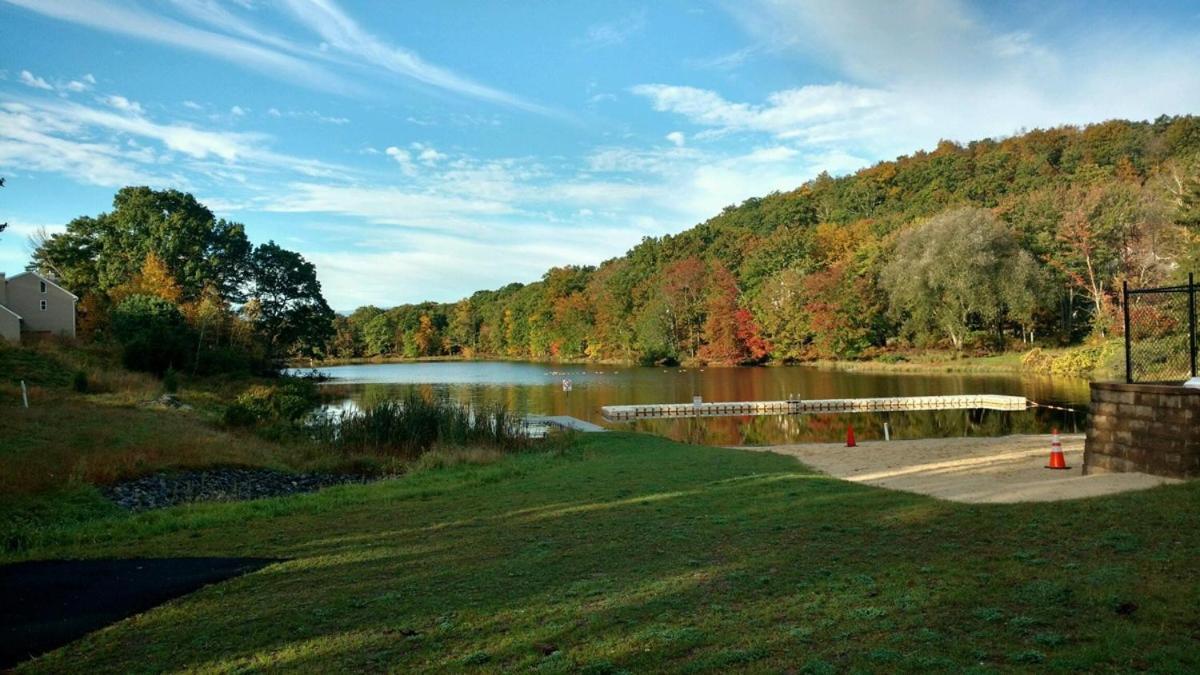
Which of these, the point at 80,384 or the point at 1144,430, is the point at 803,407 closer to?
the point at 1144,430

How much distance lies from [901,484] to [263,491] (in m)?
10.3

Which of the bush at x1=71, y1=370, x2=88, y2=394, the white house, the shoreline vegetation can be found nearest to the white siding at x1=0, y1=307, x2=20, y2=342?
the white house

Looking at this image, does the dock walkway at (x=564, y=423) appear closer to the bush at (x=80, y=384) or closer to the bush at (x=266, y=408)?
the bush at (x=266, y=408)

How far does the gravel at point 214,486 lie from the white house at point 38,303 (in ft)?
95.6

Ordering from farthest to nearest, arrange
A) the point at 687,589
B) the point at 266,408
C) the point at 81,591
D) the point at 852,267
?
the point at 852,267 < the point at 266,408 < the point at 81,591 < the point at 687,589

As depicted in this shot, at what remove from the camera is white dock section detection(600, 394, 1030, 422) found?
105ft

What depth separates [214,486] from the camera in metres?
13.0

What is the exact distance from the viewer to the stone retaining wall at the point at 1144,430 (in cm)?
840

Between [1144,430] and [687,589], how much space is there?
723 centimetres

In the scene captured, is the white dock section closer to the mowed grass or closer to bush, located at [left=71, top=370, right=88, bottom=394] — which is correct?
bush, located at [left=71, top=370, right=88, bottom=394]

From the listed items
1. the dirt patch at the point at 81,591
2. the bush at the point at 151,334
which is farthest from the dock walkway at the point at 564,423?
the dirt patch at the point at 81,591

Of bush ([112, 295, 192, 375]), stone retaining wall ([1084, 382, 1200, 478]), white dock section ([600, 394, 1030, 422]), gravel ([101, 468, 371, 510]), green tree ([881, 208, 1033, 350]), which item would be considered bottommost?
white dock section ([600, 394, 1030, 422])

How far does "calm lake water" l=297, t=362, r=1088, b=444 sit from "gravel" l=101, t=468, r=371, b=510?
4.91 meters

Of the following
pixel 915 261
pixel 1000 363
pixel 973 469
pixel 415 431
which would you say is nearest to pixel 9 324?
pixel 415 431
